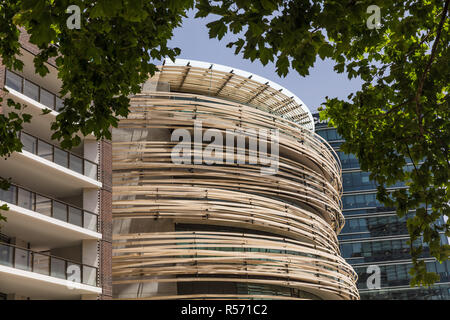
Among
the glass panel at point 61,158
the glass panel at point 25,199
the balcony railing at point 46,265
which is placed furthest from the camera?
the glass panel at point 61,158

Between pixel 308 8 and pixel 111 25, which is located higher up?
pixel 111 25

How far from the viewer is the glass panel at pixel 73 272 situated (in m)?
21.1

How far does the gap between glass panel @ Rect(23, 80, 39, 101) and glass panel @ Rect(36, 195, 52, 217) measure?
13.3 ft

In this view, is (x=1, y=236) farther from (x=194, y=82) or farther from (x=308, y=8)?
(x=308, y=8)

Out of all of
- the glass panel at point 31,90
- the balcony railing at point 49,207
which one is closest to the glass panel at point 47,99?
the glass panel at point 31,90

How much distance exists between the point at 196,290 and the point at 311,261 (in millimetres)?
5241

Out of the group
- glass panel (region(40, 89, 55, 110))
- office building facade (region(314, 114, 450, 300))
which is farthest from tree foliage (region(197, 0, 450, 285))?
office building facade (region(314, 114, 450, 300))

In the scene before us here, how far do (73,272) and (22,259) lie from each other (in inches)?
91.2

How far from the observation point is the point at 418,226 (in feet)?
25.6

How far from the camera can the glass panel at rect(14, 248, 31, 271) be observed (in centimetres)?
1922

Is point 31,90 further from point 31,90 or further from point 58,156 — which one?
point 58,156

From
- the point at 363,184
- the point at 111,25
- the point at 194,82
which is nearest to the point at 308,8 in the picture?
the point at 111,25

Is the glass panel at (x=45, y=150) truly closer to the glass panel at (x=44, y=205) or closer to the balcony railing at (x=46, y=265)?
the glass panel at (x=44, y=205)

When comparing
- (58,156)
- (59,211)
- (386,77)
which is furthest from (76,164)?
(386,77)
